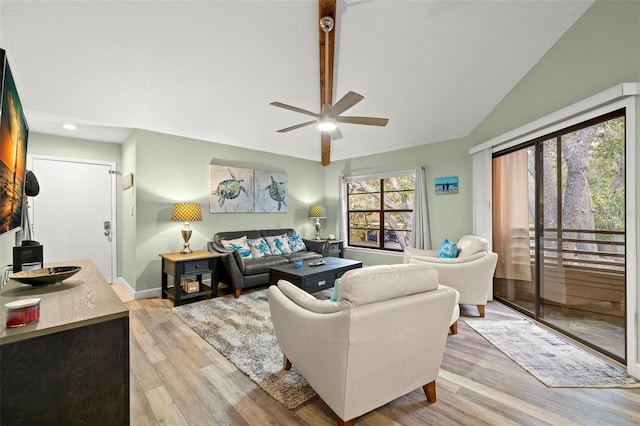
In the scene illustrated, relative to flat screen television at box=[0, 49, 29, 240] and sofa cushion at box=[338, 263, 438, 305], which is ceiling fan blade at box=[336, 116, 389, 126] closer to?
sofa cushion at box=[338, 263, 438, 305]

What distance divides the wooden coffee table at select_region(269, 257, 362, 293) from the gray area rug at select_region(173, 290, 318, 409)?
1.55ft

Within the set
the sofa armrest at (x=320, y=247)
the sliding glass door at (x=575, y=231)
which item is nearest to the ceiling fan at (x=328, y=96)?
the sliding glass door at (x=575, y=231)

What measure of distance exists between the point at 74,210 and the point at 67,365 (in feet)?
14.3

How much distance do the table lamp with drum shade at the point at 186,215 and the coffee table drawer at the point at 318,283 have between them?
6.27 feet

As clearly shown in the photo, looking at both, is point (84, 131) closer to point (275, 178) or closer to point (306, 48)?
point (275, 178)

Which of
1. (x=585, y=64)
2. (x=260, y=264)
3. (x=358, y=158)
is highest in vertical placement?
(x=585, y=64)

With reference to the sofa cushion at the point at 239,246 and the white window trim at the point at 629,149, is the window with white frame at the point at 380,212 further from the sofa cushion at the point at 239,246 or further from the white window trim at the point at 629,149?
the white window trim at the point at 629,149

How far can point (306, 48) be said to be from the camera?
3184 millimetres

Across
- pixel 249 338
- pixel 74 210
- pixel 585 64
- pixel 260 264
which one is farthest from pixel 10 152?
pixel 585 64

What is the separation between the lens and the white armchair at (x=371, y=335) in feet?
4.59

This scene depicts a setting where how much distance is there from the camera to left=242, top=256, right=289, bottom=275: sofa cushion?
405 cm

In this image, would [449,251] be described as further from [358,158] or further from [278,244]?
[358,158]

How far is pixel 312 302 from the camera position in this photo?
65.0 inches

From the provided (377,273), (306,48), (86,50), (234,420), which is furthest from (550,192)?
(86,50)
